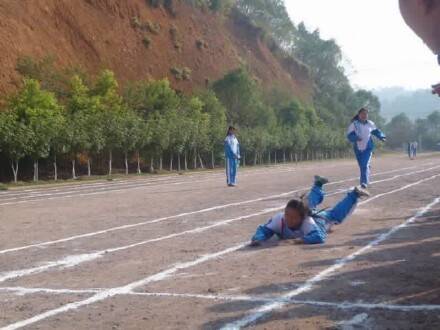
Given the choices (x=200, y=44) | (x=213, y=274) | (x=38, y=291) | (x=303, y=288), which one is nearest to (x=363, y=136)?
(x=213, y=274)

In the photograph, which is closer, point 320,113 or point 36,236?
point 36,236

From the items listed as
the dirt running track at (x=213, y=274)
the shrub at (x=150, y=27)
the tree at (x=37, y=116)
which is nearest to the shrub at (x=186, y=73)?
the shrub at (x=150, y=27)

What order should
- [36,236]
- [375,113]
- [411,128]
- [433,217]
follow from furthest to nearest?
[411,128], [375,113], [433,217], [36,236]

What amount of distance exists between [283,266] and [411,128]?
137 m

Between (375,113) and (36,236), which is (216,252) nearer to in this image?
(36,236)

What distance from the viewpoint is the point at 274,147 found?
63812 mm

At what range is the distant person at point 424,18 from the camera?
3.02 meters

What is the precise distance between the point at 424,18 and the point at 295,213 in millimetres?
5780

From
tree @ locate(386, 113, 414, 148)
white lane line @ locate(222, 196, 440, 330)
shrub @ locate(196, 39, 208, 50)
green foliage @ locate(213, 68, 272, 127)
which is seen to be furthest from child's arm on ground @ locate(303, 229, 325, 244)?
tree @ locate(386, 113, 414, 148)

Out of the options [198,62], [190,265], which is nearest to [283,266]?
[190,265]

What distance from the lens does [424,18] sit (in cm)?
306

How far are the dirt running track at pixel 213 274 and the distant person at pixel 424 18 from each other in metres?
2.35

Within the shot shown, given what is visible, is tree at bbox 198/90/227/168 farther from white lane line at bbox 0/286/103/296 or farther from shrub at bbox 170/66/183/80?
white lane line at bbox 0/286/103/296

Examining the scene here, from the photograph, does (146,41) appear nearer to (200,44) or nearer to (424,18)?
(200,44)
